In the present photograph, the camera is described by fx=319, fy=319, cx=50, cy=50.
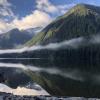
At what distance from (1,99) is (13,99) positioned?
3.26 ft

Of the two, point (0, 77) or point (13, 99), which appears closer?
point (13, 99)

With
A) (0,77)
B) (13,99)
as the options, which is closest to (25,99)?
(13,99)

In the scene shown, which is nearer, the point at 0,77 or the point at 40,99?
the point at 40,99

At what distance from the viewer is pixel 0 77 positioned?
31.6m

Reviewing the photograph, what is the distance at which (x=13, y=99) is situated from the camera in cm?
2314

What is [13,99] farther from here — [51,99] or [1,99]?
[51,99]

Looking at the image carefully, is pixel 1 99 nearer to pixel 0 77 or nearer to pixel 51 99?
pixel 51 99

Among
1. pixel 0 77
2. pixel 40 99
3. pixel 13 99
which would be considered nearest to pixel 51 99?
pixel 40 99

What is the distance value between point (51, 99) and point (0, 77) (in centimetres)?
1036

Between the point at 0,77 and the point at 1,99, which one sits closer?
the point at 1,99

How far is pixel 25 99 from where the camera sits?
76.8 feet

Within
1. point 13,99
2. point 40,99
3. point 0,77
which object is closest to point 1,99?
point 13,99

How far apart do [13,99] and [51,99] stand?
2820 millimetres

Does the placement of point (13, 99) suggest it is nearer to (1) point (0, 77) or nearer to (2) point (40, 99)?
(2) point (40, 99)
